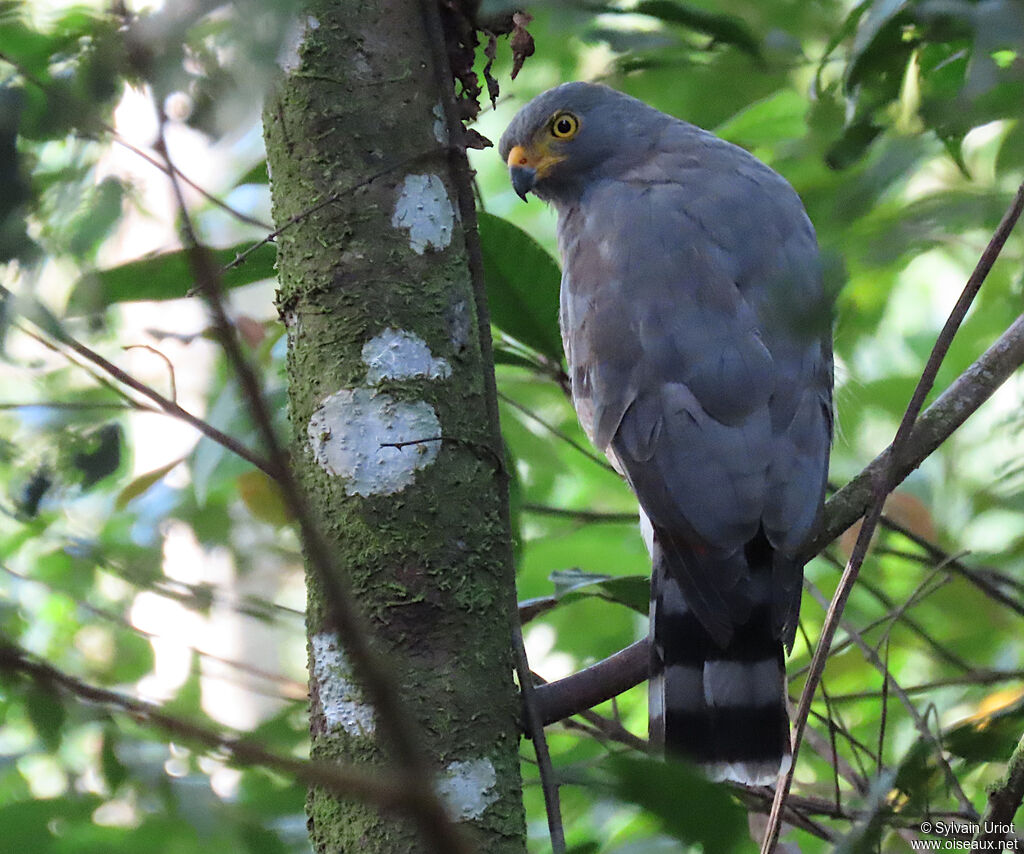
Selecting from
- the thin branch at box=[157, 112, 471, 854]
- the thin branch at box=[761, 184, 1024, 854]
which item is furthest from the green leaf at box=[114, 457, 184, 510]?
the thin branch at box=[157, 112, 471, 854]

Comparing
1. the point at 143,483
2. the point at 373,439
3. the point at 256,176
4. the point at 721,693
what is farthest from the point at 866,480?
the point at 143,483

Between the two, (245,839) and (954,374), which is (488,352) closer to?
(245,839)

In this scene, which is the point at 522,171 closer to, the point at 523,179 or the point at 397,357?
the point at 523,179

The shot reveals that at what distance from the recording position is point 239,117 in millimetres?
833

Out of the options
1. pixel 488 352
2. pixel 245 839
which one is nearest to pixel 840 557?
pixel 488 352

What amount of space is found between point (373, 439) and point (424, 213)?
0.44 m

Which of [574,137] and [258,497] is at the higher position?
[574,137]

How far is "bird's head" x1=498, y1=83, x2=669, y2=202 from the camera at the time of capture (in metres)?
3.47

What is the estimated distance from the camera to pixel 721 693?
2393 mm

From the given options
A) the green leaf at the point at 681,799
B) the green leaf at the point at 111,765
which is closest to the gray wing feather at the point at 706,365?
the green leaf at the point at 111,765

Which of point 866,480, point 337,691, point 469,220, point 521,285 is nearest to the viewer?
point 337,691

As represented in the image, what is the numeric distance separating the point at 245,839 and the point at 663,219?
195 cm

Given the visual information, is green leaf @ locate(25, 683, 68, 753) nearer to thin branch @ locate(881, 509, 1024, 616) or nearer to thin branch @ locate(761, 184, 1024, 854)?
thin branch @ locate(761, 184, 1024, 854)

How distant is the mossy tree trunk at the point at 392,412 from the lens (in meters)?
1.63
